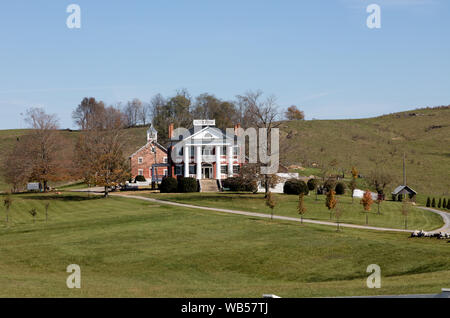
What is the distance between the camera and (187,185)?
66250 millimetres

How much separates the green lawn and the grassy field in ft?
28.2

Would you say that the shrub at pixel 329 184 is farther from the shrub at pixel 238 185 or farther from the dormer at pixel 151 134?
the dormer at pixel 151 134

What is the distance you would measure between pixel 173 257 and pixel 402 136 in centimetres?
10518

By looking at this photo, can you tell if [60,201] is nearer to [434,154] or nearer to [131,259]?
[131,259]

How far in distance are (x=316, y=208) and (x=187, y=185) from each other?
19425 millimetres

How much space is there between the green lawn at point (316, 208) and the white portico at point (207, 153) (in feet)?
31.2

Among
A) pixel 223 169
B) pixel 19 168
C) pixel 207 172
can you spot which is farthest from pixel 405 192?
pixel 19 168

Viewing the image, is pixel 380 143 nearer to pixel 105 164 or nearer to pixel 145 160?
pixel 145 160

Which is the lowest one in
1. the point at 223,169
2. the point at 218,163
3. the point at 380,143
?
the point at 223,169

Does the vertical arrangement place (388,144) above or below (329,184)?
above

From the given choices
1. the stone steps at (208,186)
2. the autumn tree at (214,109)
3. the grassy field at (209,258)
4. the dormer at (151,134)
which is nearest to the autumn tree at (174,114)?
the autumn tree at (214,109)

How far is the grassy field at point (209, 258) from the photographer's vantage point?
1975 cm
